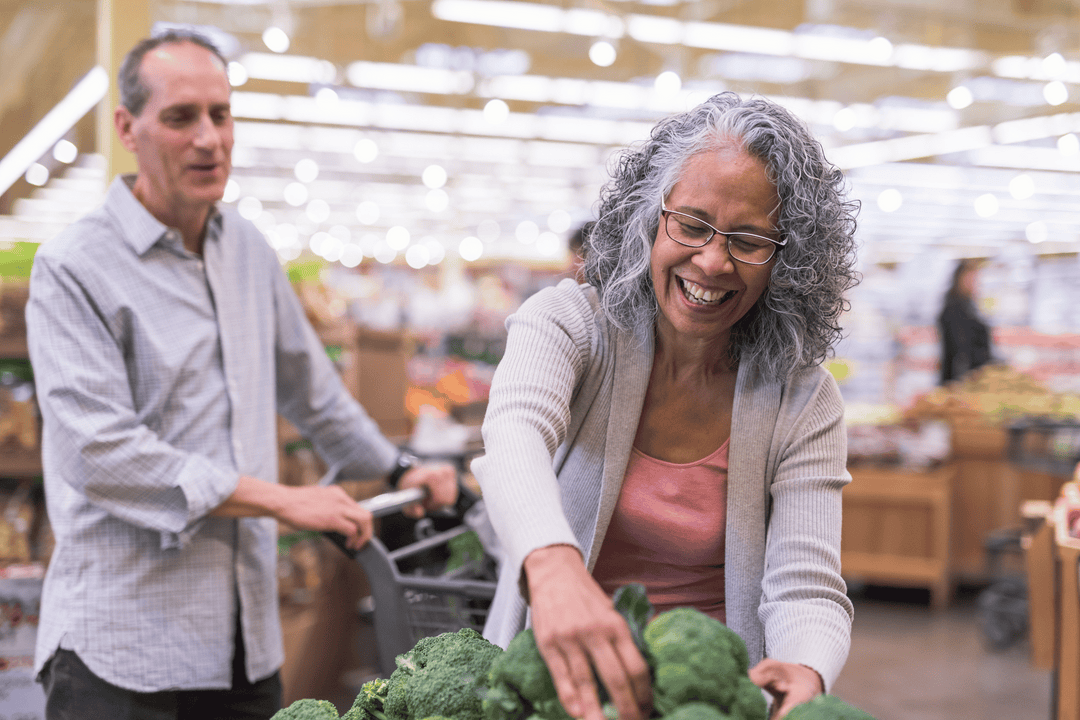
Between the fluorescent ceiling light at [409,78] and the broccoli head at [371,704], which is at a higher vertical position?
the fluorescent ceiling light at [409,78]

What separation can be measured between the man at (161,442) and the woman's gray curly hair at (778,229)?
0.77 meters

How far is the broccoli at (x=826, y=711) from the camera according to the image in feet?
2.75

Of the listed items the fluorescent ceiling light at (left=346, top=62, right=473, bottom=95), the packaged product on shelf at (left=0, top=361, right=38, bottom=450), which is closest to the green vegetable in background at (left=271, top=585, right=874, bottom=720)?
the packaged product on shelf at (left=0, top=361, right=38, bottom=450)

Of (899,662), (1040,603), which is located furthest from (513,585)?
(899,662)

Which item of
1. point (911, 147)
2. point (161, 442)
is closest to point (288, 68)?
point (911, 147)

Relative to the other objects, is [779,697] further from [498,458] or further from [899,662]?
[899,662]

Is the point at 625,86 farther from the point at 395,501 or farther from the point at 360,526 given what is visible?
the point at 360,526

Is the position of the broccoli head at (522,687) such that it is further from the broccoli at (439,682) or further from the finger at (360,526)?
the finger at (360,526)

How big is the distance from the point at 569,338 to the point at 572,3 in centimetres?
672

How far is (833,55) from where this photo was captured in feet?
26.7

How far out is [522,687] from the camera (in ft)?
2.93

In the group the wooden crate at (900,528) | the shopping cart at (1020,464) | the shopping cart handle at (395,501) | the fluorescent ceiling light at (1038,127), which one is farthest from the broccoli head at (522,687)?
the fluorescent ceiling light at (1038,127)

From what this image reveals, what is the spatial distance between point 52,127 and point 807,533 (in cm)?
359

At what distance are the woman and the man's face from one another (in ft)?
2.69
